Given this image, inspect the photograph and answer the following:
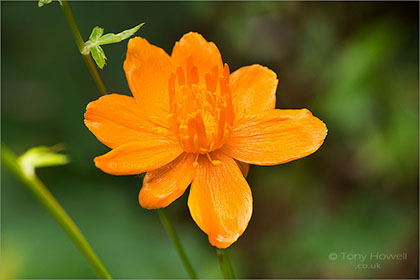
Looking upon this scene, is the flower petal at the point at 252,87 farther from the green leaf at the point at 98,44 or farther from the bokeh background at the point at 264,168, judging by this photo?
the bokeh background at the point at 264,168

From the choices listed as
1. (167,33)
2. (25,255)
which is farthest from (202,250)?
(167,33)

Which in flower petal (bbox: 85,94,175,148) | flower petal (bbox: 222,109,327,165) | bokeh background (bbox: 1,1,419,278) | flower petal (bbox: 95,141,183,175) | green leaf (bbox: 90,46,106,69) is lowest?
bokeh background (bbox: 1,1,419,278)

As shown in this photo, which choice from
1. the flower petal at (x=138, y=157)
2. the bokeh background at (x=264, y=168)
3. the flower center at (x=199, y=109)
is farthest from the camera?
the bokeh background at (x=264, y=168)

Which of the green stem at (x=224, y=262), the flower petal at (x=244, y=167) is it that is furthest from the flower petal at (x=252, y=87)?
the green stem at (x=224, y=262)

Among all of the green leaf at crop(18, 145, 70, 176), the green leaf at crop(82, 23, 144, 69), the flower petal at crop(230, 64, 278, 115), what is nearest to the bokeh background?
the green leaf at crop(18, 145, 70, 176)

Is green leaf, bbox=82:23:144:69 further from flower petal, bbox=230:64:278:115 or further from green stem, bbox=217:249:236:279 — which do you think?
green stem, bbox=217:249:236:279

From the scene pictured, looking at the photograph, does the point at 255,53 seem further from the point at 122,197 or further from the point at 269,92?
the point at 269,92

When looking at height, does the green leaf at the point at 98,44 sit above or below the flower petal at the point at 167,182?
above

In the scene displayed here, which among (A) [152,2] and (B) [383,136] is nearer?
(B) [383,136]
